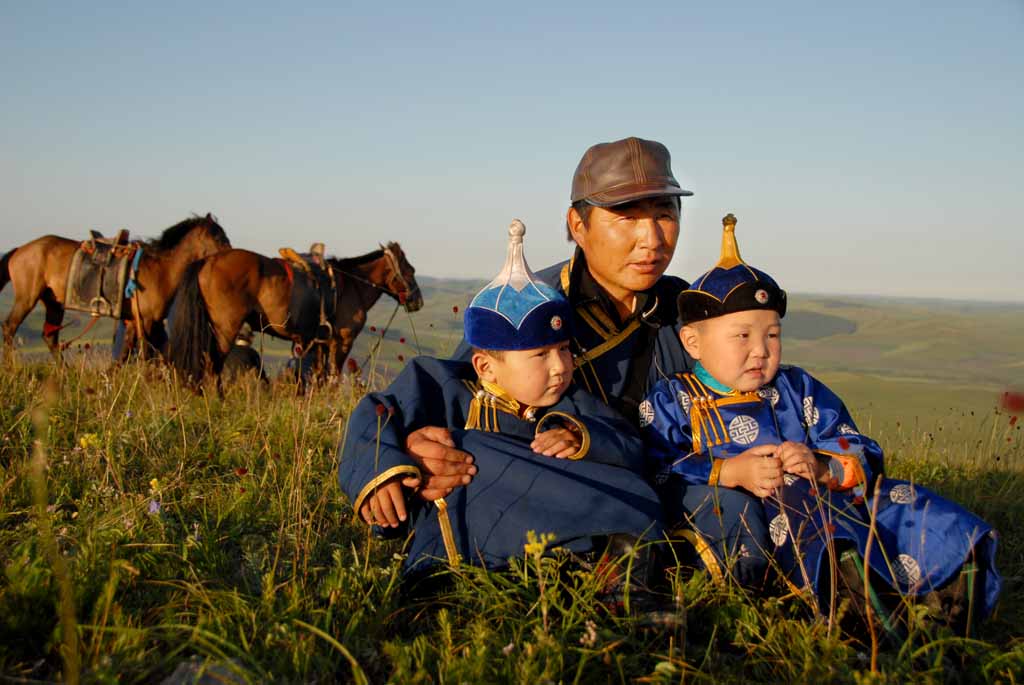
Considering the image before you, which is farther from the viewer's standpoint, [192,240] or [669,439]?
[192,240]

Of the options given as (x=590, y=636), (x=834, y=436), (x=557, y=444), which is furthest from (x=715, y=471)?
(x=590, y=636)

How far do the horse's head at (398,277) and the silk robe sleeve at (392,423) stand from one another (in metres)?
7.64

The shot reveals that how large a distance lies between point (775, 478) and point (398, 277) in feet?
28.0

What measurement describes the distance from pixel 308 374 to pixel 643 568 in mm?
7095

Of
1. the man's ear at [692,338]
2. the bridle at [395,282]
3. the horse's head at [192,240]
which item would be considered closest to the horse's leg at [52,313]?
the horse's head at [192,240]

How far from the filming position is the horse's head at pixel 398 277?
10727 mm

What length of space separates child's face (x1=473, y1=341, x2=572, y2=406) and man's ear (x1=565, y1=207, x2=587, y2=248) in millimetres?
982

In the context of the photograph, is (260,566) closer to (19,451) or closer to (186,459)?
(186,459)

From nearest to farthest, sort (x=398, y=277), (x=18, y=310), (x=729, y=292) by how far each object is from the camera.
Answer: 1. (x=729, y=292)
2. (x=18, y=310)
3. (x=398, y=277)

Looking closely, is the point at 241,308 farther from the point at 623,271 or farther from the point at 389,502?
the point at 389,502

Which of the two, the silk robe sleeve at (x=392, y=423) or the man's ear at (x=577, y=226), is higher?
the man's ear at (x=577, y=226)

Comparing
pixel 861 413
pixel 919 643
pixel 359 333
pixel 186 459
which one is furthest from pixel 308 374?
pixel 919 643

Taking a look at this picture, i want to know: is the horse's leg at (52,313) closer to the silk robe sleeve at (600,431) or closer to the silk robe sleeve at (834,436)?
the silk robe sleeve at (600,431)

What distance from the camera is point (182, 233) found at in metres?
9.80
